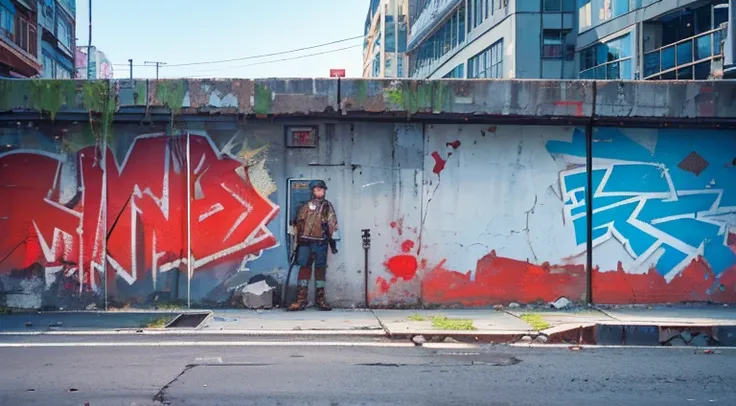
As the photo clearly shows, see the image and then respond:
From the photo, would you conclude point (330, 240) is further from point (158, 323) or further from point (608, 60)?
point (608, 60)

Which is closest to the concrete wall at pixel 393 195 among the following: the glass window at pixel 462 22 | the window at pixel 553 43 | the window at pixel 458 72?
the window at pixel 553 43

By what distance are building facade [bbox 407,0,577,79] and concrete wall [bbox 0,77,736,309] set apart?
2876cm

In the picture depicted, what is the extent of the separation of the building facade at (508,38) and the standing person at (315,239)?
30.2 m

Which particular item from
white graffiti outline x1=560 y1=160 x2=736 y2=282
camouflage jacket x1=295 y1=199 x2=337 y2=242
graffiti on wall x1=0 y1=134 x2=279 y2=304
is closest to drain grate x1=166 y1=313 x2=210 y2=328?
graffiti on wall x1=0 y1=134 x2=279 y2=304

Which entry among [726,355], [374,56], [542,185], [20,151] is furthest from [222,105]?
[374,56]

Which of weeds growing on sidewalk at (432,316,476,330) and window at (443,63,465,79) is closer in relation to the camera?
weeds growing on sidewalk at (432,316,476,330)

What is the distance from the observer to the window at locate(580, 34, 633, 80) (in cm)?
3369

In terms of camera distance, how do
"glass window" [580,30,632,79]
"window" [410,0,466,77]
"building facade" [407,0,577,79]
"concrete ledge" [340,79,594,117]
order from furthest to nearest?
"window" [410,0,466,77]
"building facade" [407,0,577,79]
"glass window" [580,30,632,79]
"concrete ledge" [340,79,594,117]

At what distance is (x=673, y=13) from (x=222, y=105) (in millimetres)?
24025

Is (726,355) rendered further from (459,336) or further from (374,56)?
(374,56)

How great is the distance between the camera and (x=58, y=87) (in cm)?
1155

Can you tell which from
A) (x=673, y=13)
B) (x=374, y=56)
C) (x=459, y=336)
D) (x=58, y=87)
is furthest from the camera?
(x=374, y=56)

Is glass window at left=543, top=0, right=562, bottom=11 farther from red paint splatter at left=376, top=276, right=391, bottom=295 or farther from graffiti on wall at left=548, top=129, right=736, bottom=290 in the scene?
red paint splatter at left=376, top=276, right=391, bottom=295

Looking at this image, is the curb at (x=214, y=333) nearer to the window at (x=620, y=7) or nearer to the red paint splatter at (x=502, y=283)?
the red paint splatter at (x=502, y=283)
